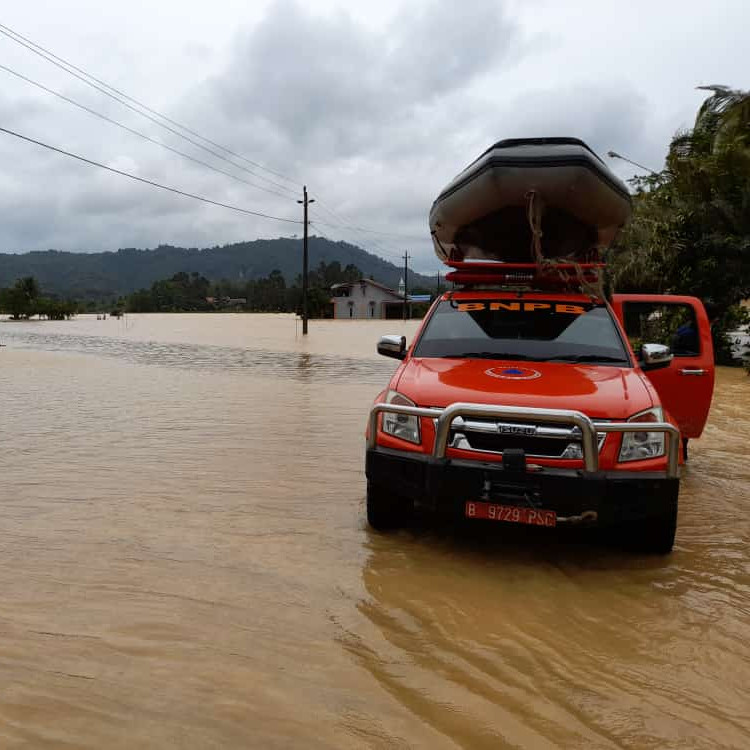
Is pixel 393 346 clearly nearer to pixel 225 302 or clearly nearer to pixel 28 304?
pixel 28 304

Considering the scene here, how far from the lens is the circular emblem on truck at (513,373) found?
4.48 m

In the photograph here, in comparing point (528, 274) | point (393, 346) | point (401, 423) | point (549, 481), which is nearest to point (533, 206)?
point (528, 274)

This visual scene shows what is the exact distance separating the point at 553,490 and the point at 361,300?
83.4 metres

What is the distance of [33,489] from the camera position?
5.80m

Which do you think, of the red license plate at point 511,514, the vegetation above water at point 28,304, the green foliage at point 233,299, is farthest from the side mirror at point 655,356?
the green foliage at point 233,299

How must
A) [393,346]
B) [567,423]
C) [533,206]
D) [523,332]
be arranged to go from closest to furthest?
[567,423]
[523,332]
[393,346]
[533,206]

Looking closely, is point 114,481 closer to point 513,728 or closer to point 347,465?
point 347,465

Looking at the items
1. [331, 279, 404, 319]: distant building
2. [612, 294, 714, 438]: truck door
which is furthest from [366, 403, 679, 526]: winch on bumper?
[331, 279, 404, 319]: distant building

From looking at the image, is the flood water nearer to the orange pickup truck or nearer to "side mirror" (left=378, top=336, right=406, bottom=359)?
the orange pickup truck

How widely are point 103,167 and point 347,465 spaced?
23.3 meters

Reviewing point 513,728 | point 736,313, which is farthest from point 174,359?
point 513,728

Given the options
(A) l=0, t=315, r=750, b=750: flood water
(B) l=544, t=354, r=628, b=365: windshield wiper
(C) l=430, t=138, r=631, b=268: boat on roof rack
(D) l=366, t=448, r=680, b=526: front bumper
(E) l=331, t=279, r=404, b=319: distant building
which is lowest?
(A) l=0, t=315, r=750, b=750: flood water

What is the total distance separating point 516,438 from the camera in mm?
4020

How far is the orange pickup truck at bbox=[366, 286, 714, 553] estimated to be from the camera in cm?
391
